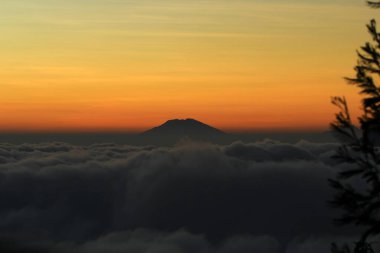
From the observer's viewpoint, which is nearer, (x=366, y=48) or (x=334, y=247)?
(x=366, y=48)

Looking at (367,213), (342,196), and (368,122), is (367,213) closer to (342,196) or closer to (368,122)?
(342,196)

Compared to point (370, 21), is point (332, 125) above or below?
below

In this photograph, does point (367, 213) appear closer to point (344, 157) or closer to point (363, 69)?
point (344, 157)

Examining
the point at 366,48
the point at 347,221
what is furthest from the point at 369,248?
the point at 366,48

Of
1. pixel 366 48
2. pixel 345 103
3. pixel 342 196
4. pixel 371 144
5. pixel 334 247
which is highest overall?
pixel 366 48

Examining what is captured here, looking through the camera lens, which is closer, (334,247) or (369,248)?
(369,248)

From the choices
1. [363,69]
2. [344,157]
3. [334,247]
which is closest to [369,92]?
[363,69]

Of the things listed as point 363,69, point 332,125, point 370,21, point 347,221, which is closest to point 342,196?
point 347,221

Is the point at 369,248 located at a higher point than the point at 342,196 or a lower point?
lower
